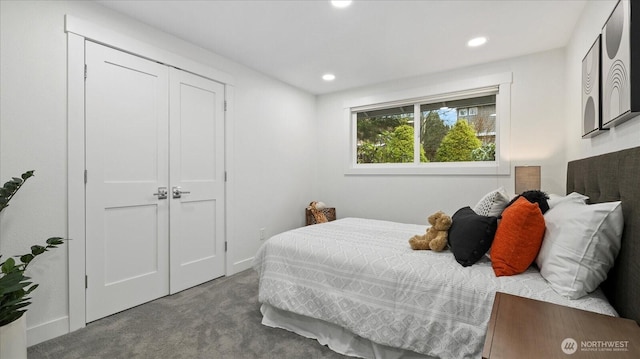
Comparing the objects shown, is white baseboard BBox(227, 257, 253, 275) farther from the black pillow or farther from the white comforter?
the black pillow

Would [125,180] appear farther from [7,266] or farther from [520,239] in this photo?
[520,239]

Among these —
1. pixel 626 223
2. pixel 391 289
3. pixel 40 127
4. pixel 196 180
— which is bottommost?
pixel 391 289

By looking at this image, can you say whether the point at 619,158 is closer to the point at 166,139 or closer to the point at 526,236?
the point at 526,236

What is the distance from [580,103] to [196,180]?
3.44 m

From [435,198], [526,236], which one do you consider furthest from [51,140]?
[435,198]

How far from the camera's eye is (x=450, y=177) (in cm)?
354

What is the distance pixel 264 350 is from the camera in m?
1.86

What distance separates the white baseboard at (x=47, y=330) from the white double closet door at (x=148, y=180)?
16cm

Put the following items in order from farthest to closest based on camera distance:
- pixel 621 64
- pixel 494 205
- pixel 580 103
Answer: pixel 580 103 < pixel 494 205 < pixel 621 64

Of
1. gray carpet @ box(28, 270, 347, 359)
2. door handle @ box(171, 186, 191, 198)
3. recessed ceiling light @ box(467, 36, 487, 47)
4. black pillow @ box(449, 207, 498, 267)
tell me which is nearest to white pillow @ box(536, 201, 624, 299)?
black pillow @ box(449, 207, 498, 267)

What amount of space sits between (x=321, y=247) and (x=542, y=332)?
1.32 m

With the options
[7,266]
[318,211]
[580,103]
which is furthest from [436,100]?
[7,266]

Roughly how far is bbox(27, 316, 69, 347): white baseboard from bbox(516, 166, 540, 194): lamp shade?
3927 millimetres

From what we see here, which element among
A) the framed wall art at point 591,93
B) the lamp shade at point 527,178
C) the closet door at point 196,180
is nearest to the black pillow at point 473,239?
the framed wall art at point 591,93
